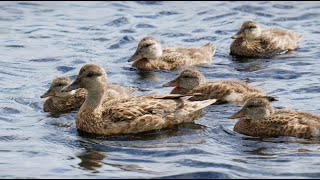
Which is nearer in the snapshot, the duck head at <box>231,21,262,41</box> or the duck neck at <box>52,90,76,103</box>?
the duck neck at <box>52,90,76,103</box>

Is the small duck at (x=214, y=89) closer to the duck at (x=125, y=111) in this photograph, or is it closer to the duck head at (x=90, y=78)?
the duck at (x=125, y=111)

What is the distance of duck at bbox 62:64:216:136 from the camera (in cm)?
1287

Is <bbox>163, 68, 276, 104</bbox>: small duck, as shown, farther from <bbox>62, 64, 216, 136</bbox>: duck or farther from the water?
<bbox>62, 64, 216, 136</bbox>: duck

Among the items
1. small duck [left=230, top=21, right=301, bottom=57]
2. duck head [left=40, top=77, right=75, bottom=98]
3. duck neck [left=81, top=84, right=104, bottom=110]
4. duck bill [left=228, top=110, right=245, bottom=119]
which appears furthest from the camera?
small duck [left=230, top=21, right=301, bottom=57]

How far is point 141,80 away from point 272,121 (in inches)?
175

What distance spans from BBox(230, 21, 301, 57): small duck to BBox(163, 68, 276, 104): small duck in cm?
396

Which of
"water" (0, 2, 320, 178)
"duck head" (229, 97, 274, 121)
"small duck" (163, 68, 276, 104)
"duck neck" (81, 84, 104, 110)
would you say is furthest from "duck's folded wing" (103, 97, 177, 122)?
"small duck" (163, 68, 276, 104)

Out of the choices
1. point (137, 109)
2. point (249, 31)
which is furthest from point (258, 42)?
point (137, 109)

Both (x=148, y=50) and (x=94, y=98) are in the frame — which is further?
(x=148, y=50)

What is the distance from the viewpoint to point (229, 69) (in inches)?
685

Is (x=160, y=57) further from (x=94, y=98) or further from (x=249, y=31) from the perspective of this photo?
(x=94, y=98)

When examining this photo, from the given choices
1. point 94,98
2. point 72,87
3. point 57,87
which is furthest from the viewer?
point 57,87

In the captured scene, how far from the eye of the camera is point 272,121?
12.7m

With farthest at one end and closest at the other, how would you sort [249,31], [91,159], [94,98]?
[249,31]
[94,98]
[91,159]
